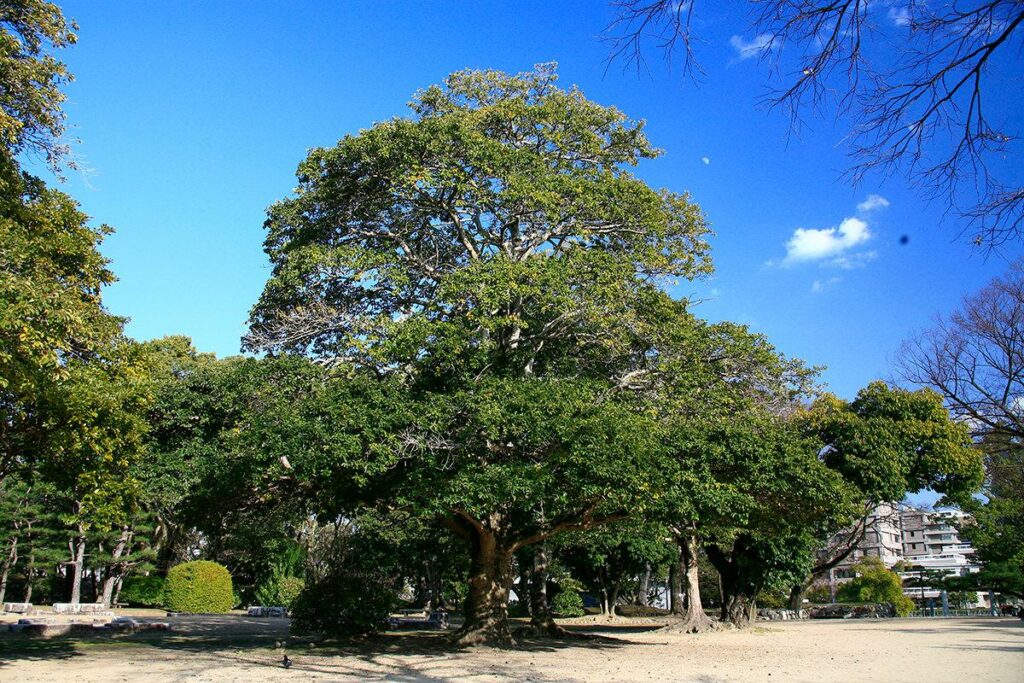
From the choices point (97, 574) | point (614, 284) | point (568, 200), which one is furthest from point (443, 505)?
point (97, 574)

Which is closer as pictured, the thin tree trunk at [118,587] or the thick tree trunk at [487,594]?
the thick tree trunk at [487,594]

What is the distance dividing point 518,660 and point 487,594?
262 centimetres

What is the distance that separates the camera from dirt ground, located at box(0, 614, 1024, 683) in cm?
1047

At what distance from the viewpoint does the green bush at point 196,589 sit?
30.2 m

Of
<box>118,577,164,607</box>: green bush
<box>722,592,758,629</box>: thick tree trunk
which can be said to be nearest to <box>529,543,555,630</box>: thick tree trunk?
<box>722,592,758,629</box>: thick tree trunk

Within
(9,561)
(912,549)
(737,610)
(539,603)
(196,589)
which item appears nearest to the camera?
(539,603)

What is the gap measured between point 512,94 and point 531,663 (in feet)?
36.4

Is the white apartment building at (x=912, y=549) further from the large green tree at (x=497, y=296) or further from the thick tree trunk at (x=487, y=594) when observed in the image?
the large green tree at (x=497, y=296)

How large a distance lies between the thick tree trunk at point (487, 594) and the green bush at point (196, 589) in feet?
62.4

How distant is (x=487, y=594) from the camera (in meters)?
15.6

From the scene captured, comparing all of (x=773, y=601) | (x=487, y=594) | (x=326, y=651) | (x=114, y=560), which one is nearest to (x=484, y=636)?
(x=487, y=594)

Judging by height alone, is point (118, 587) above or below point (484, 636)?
below

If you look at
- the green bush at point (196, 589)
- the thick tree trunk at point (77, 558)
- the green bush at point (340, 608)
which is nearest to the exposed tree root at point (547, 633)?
the green bush at point (340, 608)

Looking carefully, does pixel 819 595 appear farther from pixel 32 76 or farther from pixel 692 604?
pixel 32 76
